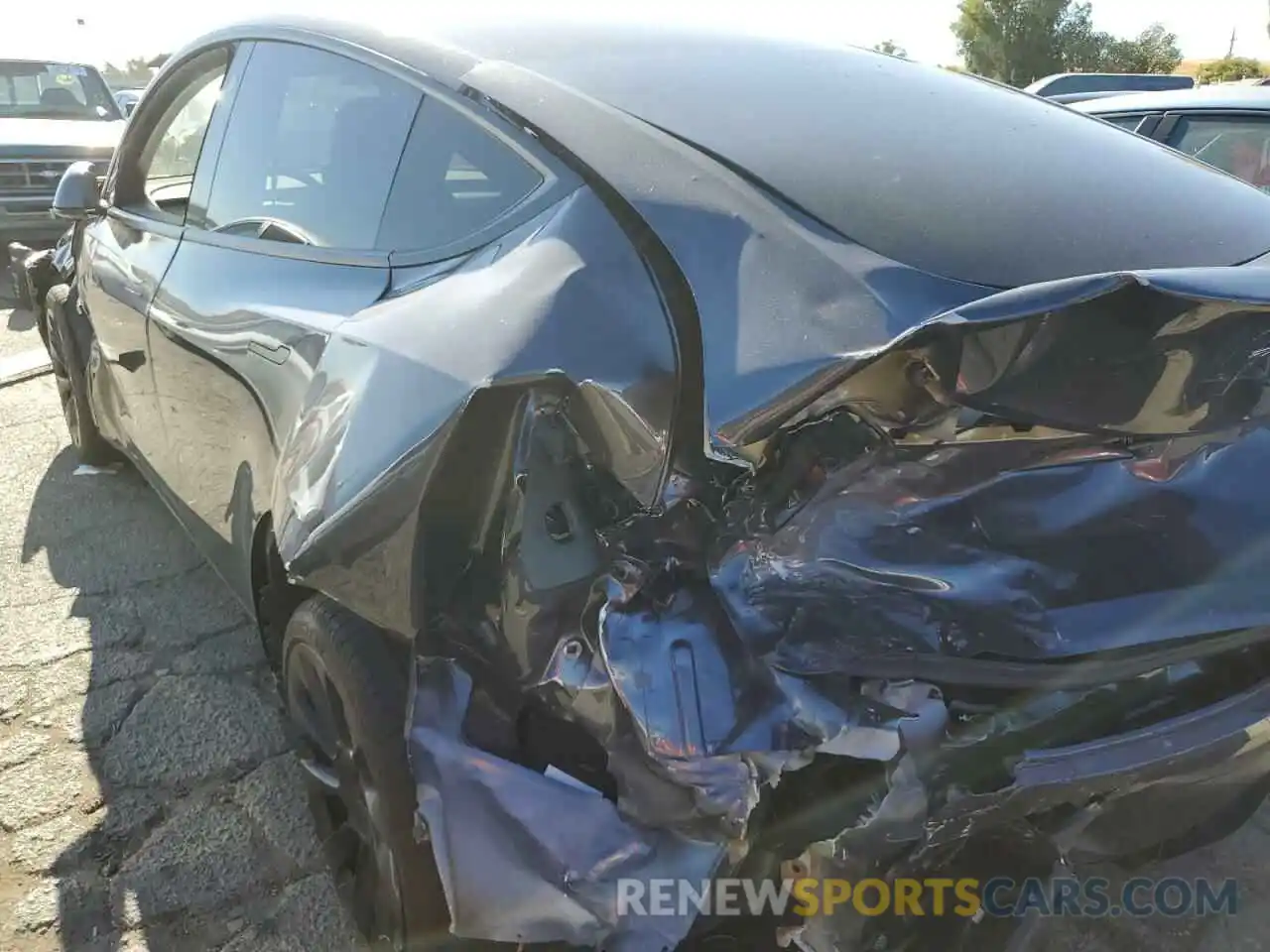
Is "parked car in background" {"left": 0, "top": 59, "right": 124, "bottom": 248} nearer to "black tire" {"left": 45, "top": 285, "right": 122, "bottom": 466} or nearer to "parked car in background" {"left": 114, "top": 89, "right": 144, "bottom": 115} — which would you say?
"parked car in background" {"left": 114, "top": 89, "right": 144, "bottom": 115}

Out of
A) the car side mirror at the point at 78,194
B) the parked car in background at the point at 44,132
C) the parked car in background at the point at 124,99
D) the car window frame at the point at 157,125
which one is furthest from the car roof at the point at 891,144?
the parked car in background at the point at 124,99

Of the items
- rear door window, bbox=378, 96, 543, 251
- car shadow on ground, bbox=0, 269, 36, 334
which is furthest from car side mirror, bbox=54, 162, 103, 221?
A: car shadow on ground, bbox=0, 269, 36, 334

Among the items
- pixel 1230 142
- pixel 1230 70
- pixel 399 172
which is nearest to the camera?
pixel 399 172

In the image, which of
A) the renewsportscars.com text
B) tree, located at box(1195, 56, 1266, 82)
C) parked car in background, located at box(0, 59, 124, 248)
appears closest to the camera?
the renewsportscars.com text

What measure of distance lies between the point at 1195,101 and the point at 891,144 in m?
4.13

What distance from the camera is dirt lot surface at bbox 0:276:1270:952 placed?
2.22m

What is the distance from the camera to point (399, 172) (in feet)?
7.00

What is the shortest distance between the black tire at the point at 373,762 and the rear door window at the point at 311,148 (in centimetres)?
79

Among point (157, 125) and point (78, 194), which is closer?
point (157, 125)

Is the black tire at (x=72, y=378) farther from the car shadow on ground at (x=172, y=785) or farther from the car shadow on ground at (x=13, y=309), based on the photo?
the car shadow on ground at (x=13, y=309)

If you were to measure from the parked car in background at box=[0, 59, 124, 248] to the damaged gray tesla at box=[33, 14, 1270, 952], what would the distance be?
8252 millimetres

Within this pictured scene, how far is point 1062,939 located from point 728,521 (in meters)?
1.37

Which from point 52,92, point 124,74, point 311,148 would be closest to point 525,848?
point 311,148

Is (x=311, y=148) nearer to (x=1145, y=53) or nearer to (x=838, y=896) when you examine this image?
(x=838, y=896)
